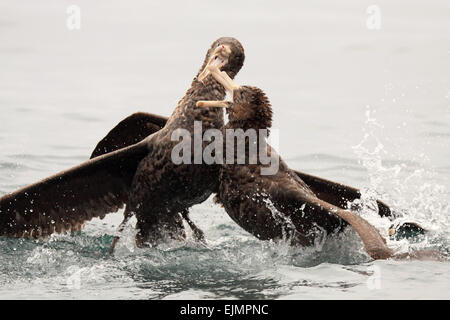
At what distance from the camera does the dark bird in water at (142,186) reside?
8.84m

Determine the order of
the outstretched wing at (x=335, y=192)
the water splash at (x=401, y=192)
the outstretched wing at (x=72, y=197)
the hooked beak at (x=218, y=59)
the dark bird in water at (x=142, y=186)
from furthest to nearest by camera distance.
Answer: the outstretched wing at (x=335, y=192) → the water splash at (x=401, y=192) → the outstretched wing at (x=72, y=197) → the hooked beak at (x=218, y=59) → the dark bird in water at (x=142, y=186)

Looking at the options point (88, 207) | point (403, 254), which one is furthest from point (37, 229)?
point (403, 254)

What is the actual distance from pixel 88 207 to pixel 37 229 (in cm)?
53

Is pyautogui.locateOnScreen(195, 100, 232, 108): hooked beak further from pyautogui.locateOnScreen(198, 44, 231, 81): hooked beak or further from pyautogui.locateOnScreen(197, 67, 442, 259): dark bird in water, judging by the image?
pyautogui.locateOnScreen(198, 44, 231, 81): hooked beak

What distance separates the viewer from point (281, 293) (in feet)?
25.1

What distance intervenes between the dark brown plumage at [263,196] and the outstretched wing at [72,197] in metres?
1.02

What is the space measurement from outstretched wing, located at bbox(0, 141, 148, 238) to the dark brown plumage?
1020mm

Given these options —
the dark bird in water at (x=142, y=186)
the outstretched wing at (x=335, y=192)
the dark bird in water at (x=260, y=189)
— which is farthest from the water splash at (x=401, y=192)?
the dark bird in water at (x=142, y=186)

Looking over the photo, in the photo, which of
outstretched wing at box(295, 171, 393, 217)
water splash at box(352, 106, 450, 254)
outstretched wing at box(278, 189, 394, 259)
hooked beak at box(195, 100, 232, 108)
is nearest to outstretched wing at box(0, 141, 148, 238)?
hooked beak at box(195, 100, 232, 108)

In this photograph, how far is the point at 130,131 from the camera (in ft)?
33.5

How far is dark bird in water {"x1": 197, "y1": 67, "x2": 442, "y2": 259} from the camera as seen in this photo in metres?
8.40

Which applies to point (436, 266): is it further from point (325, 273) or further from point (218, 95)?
point (218, 95)

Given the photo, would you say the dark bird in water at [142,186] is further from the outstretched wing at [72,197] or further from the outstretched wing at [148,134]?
the outstretched wing at [148,134]
